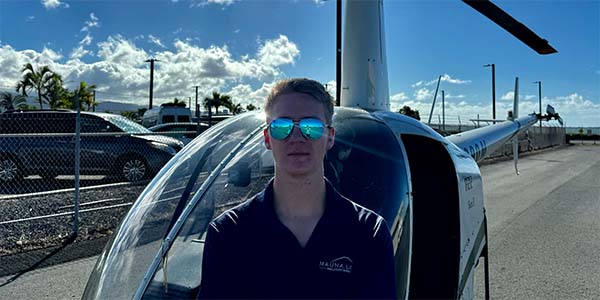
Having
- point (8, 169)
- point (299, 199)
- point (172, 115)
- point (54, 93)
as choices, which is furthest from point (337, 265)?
point (54, 93)

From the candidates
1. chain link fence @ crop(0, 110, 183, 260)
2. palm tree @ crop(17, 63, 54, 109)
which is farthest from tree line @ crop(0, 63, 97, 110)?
chain link fence @ crop(0, 110, 183, 260)

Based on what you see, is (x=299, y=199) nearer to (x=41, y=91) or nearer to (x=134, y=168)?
(x=134, y=168)

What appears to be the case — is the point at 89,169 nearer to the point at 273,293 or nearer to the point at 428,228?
the point at 428,228

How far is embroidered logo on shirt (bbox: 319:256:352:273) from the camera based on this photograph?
133 centimetres

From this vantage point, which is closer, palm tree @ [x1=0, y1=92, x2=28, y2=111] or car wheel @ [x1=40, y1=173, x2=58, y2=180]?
car wheel @ [x1=40, y1=173, x2=58, y2=180]

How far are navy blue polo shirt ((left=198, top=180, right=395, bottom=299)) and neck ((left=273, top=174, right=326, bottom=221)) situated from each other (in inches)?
1.4

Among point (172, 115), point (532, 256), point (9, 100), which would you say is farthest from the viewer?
point (9, 100)

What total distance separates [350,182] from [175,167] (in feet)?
3.02

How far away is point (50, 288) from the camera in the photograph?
4570 mm

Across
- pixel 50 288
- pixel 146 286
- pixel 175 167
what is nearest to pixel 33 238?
pixel 50 288

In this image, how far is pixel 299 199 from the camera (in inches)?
56.9

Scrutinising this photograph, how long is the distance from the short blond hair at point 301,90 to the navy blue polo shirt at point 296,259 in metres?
0.36

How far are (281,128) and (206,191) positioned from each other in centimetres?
74

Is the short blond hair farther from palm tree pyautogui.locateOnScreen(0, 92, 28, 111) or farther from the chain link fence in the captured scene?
palm tree pyautogui.locateOnScreen(0, 92, 28, 111)
